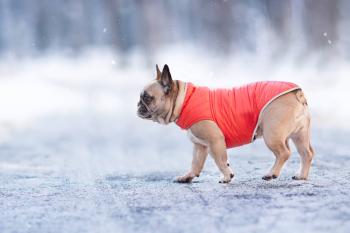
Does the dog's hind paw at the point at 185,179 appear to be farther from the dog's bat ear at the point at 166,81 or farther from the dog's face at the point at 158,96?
the dog's bat ear at the point at 166,81

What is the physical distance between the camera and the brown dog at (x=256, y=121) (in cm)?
462

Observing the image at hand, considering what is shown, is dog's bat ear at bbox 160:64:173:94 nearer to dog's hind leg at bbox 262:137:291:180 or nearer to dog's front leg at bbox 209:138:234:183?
dog's front leg at bbox 209:138:234:183

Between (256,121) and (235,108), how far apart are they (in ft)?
0.52

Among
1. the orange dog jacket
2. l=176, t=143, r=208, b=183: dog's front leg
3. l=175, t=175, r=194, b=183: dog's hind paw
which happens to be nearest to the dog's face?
the orange dog jacket

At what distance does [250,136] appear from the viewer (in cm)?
476

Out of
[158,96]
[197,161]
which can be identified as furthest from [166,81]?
[197,161]

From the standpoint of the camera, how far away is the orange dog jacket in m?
4.69

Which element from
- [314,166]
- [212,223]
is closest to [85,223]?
[212,223]

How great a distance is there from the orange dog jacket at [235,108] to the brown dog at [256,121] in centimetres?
2

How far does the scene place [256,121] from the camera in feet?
15.5

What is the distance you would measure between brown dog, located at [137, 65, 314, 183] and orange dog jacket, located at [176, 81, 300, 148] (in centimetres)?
2

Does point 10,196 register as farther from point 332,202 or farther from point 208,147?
point 332,202

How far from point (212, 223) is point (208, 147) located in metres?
1.36

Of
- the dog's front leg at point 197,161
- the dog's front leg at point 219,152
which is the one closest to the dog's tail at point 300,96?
the dog's front leg at point 219,152
